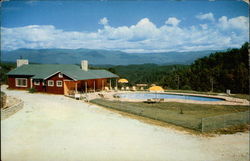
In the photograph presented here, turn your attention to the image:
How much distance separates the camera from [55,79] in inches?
905

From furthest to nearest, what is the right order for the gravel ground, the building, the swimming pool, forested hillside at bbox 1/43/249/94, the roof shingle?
forested hillside at bbox 1/43/249/94 < the swimming pool < the roof shingle < the building < the gravel ground

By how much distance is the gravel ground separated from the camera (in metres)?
7.70

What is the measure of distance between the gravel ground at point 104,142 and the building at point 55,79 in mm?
10221

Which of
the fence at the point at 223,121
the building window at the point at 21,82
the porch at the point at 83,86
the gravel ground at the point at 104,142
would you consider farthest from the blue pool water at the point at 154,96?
the gravel ground at the point at 104,142

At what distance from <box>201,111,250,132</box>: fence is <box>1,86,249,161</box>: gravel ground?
106cm

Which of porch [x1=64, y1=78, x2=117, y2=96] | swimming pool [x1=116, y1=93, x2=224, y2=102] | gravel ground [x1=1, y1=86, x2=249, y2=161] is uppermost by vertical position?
porch [x1=64, y1=78, x2=117, y2=96]

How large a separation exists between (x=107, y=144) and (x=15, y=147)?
3447 millimetres

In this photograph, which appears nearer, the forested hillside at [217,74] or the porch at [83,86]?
the porch at [83,86]

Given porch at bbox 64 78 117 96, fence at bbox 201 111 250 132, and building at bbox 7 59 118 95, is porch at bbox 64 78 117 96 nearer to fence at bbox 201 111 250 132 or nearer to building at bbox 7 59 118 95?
building at bbox 7 59 118 95

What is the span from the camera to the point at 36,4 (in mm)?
12078

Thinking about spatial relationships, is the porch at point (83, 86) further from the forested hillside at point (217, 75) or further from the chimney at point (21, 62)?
the chimney at point (21, 62)

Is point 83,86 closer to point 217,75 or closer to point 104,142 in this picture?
point 104,142

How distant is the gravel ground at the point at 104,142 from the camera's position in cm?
770

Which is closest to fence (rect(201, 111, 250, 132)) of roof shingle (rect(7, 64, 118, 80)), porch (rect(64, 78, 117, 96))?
porch (rect(64, 78, 117, 96))
